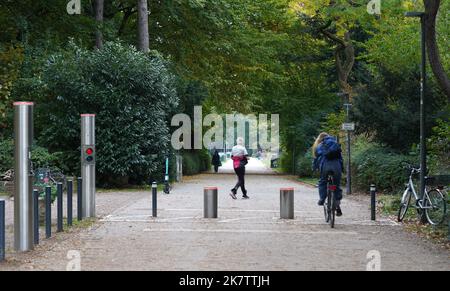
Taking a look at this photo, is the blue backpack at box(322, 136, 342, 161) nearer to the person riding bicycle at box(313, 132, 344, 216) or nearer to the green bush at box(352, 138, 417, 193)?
the person riding bicycle at box(313, 132, 344, 216)

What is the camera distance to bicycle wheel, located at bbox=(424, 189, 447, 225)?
14183 mm

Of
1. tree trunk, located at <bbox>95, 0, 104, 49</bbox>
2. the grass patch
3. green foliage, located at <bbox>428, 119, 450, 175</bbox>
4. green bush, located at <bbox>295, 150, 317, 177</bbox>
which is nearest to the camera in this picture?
the grass patch

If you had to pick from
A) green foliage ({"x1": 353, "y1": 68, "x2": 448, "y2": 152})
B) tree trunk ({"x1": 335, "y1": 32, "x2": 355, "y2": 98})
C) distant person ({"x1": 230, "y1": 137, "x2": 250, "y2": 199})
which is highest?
tree trunk ({"x1": 335, "y1": 32, "x2": 355, "y2": 98})

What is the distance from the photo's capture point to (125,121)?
27531 millimetres

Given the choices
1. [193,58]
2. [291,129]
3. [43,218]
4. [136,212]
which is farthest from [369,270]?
[291,129]

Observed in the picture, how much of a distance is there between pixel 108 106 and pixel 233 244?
1641cm

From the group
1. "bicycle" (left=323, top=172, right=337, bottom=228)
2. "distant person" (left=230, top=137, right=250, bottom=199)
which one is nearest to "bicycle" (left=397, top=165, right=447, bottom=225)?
"bicycle" (left=323, top=172, right=337, bottom=228)

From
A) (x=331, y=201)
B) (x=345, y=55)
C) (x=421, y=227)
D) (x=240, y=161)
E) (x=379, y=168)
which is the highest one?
(x=345, y=55)

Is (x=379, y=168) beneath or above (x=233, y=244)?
above

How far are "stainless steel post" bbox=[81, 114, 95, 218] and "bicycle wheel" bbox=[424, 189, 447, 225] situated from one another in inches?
269

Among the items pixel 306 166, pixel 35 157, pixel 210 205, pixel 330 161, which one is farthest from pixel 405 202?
pixel 306 166

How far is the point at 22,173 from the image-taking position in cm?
1060

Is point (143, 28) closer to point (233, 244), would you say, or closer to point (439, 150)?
point (439, 150)

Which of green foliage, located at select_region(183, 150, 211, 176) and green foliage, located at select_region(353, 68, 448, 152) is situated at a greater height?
green foliage, located at select_region(353, 68, 448, 152)
